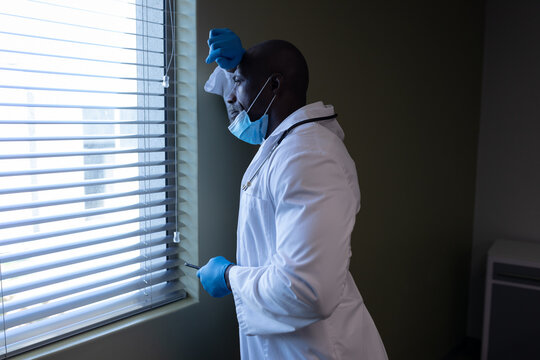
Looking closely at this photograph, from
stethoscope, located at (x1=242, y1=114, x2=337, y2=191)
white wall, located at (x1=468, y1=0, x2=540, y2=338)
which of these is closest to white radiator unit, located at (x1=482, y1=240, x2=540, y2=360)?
white wall, located at (x1=468, y1=0, x2=540, y2=338)

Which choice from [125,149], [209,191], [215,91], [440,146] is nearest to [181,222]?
[209,191]

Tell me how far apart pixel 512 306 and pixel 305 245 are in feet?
6.98

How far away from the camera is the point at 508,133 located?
299cm

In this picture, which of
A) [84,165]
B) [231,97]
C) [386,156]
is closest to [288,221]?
[231,97]

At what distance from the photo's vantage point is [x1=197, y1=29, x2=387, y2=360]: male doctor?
979 millimetres

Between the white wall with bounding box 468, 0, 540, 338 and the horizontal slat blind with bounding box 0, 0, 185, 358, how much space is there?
2.40m

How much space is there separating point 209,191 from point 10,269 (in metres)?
0.58

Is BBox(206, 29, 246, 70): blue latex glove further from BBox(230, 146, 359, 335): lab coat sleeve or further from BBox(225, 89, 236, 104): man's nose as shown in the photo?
BBox(230, 146, 359, 335): lab coat sleeve

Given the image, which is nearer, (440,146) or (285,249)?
(285,249)

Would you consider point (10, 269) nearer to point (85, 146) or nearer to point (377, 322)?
point (85, 146)

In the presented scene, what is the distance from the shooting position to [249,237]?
1211mm

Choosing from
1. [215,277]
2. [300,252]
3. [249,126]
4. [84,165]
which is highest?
[249,126]

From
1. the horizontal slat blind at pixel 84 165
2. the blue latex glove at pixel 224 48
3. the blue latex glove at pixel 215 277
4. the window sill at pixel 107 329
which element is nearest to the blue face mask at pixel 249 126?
the blue latex glove at pixel 224 48

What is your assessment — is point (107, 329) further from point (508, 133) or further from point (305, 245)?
point (508, 133)
